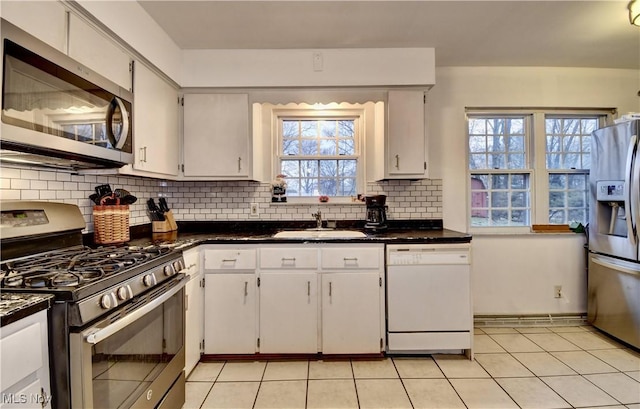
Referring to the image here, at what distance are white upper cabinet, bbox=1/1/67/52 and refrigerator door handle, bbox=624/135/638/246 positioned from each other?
3616mm

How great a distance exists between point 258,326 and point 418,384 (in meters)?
1.13

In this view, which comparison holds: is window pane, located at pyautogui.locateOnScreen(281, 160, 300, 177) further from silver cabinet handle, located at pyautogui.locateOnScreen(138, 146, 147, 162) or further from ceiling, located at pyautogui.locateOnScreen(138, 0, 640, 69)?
silver cabinet handle, located at pyautogui.locateOnScreen(138, 146, 147, 162)

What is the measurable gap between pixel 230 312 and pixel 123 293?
3.65ft

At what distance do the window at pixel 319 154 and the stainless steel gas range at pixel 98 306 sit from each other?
4.91ft

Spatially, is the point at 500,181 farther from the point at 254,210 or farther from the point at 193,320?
the point at 193,320

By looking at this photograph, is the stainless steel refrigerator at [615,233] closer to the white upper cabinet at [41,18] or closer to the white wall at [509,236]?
the white wall at [509,236]

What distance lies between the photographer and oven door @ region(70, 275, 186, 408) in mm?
1044

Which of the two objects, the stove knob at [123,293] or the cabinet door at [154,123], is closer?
the stove knob at [123,293]

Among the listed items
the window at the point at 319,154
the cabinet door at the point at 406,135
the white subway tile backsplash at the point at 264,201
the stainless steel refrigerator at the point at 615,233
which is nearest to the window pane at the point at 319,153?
the window at the point at 319,154

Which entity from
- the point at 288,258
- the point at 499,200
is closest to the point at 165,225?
the point at 288,258

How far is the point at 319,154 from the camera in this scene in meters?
3.01

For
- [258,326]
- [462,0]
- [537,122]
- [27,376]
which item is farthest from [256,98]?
[537,122]

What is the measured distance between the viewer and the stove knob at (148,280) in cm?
138

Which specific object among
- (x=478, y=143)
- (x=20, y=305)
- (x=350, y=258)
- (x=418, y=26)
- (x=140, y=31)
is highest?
(x=418, y=26)
